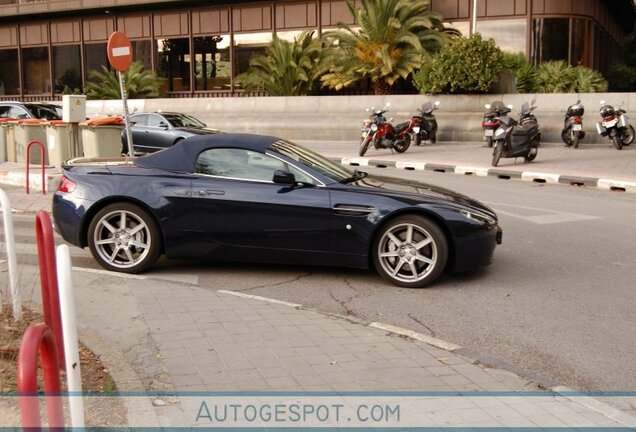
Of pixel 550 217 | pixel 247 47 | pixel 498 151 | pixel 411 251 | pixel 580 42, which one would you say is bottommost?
pixel 550 217

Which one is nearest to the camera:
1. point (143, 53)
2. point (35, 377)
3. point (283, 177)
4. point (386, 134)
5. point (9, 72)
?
point (35, 377)

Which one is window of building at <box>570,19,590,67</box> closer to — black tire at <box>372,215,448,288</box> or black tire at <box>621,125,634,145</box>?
black tire at <box>621,125,634,145</box>

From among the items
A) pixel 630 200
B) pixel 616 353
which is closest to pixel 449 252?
pixel 616 353

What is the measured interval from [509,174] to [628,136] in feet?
16.7

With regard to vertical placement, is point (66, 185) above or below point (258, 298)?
above

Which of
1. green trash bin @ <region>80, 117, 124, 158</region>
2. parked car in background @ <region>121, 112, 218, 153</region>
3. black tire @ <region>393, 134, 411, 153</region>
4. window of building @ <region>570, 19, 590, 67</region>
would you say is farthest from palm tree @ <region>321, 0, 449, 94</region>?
green trash bin @ <region>80, 117, 124, 158</region>

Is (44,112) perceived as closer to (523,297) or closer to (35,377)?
(523,297)

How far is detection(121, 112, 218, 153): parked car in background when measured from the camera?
60.7 feet

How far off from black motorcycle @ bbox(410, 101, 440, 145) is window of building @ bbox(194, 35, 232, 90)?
12.5m

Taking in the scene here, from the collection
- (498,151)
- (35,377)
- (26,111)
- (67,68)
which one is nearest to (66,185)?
(35,377)

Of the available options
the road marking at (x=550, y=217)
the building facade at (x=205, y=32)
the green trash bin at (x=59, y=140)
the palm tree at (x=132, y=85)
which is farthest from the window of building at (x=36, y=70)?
the road marking at (x=550, y=217)

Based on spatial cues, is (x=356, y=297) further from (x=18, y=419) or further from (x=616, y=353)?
(x=18, y=419)

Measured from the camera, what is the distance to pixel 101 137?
47.7 feet

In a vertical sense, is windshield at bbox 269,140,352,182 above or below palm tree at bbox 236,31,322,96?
below
